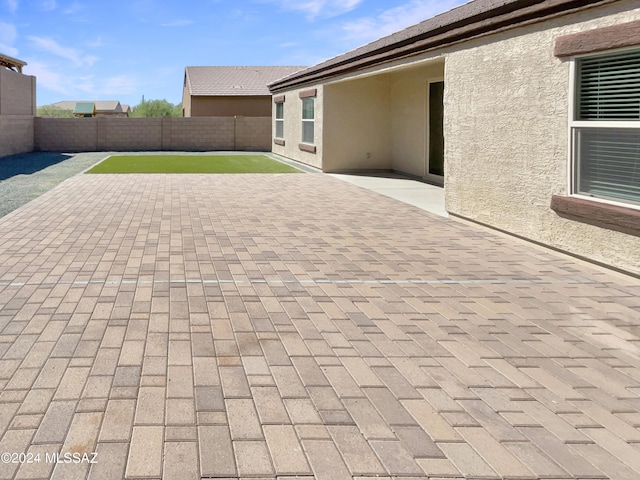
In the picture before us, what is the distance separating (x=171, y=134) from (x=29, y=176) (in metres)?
17.3

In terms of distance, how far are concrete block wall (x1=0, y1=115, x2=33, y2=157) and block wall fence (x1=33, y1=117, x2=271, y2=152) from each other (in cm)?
235

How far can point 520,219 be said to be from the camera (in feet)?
29.8

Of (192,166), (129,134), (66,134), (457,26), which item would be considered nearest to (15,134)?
(66,134)

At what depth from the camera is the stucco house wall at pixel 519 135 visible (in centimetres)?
768

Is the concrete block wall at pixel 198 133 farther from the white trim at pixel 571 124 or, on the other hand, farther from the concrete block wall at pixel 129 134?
the white trim at pixel 571 124

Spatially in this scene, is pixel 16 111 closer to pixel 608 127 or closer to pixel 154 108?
pixel 608 127

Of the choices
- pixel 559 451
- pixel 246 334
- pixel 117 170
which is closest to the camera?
pixel 559 451

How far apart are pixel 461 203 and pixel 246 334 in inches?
257

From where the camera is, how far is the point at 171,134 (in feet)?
119

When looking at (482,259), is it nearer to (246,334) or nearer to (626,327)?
(626,327)

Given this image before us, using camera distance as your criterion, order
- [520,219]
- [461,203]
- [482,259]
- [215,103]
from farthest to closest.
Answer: [215,103], [461,203], [520,219], [482,259]

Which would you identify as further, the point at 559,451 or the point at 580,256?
the point at 580,256

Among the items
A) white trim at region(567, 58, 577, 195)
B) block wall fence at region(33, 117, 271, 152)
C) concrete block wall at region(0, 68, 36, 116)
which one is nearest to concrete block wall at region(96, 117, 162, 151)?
block wall fence at region(33, 117, 271, 152)

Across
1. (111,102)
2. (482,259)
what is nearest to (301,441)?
(482,259)
